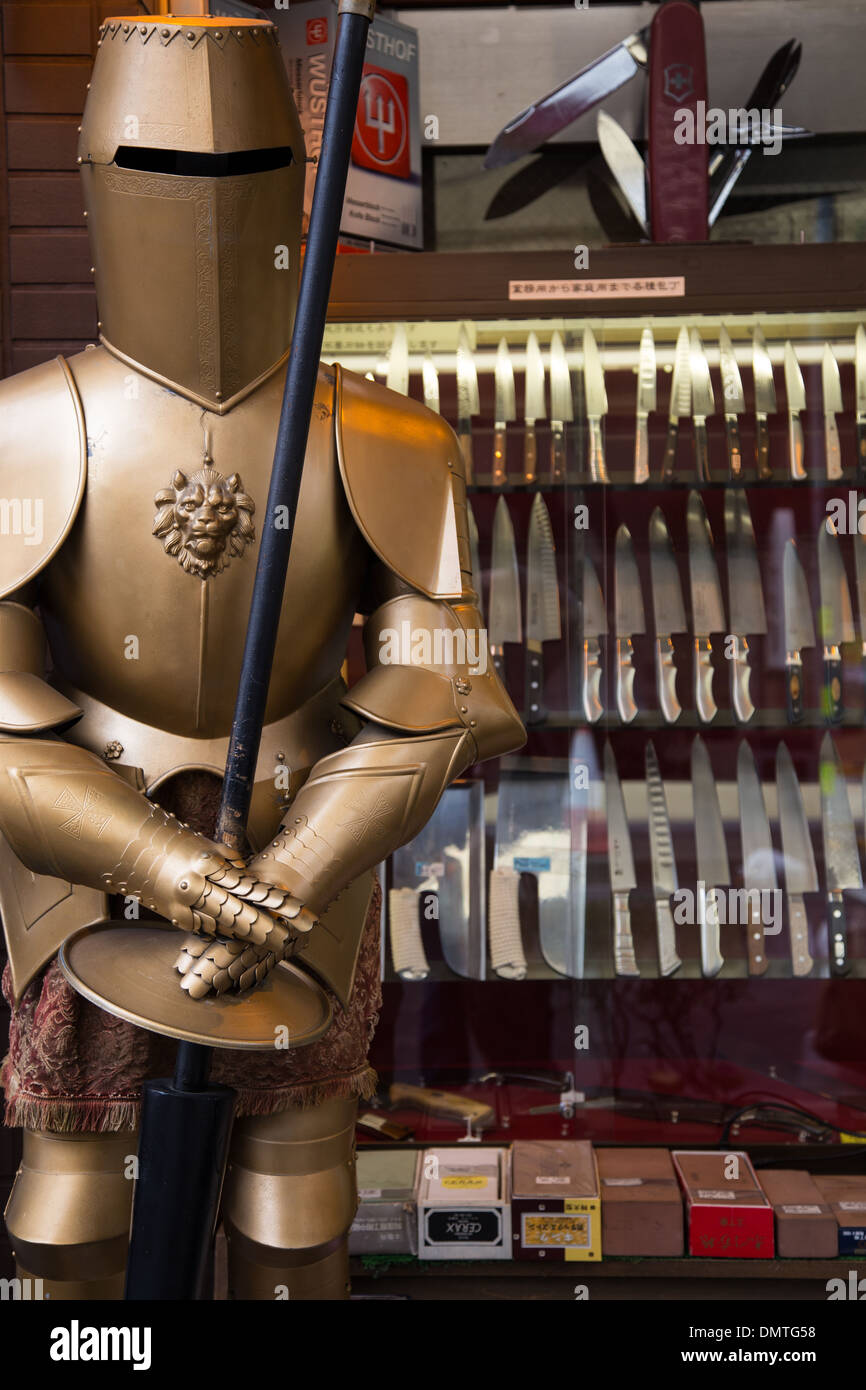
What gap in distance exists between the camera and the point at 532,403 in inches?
105

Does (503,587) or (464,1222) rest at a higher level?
(503,587)

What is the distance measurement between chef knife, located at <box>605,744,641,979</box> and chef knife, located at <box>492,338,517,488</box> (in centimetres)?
61

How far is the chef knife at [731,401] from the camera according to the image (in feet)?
8.82

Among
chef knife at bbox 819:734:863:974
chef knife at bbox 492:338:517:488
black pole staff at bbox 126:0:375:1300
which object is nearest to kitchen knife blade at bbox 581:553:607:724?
chef knife at bbox 492:338:517:488

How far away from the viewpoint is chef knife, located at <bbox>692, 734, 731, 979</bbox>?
2.67 meters

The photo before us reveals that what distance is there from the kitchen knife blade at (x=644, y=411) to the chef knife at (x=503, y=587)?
286 millimetres

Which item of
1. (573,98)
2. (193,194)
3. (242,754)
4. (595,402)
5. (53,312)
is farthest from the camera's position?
(573,98)

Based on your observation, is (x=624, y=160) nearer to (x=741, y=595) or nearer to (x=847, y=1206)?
(x=741, y=595)

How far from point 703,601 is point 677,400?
421mm

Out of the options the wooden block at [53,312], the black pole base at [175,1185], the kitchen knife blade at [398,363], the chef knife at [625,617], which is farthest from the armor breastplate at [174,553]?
the chef knife at [625,617]

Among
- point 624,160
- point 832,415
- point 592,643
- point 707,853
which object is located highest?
point 624,160

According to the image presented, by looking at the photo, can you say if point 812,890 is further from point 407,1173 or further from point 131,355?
point 131,355

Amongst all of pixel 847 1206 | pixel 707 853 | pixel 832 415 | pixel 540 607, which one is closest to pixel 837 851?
pixel 707 853

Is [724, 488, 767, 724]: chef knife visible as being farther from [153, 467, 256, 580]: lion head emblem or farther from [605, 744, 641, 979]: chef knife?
[153, 467, 256, 580]: lion head emblem
